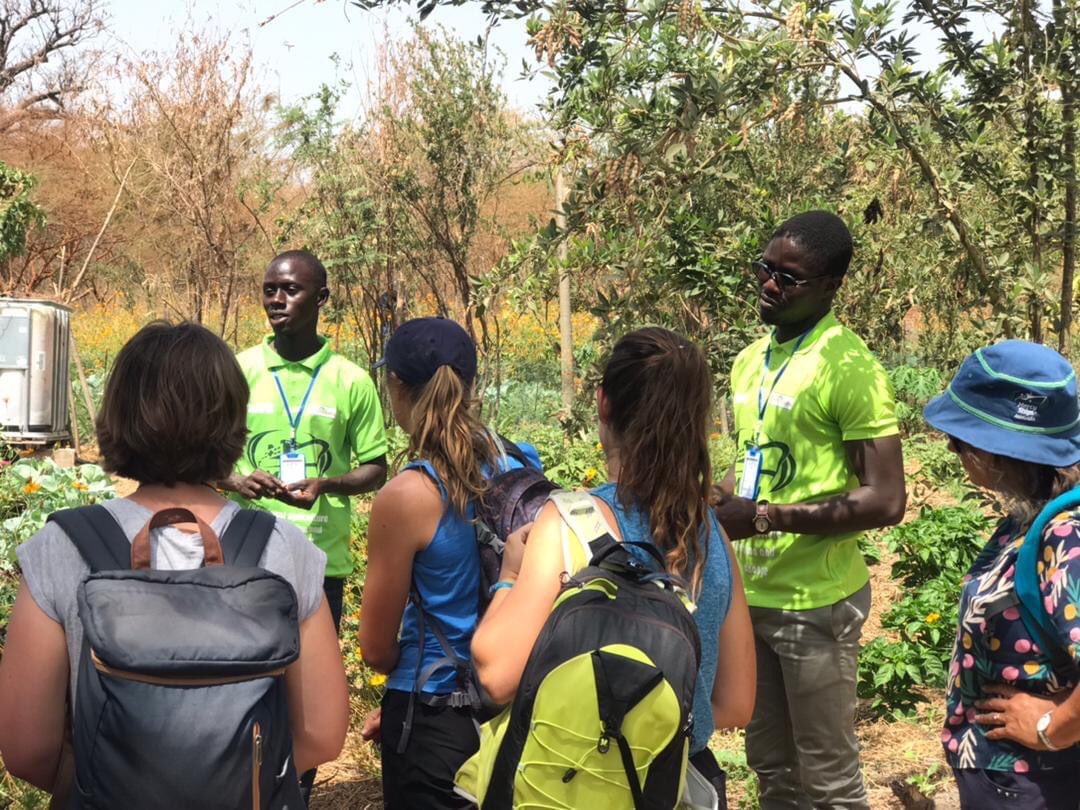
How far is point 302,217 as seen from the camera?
1202cm

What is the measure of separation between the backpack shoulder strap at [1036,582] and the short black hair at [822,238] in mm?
1213

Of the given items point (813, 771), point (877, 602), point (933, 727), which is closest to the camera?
point (813, 771)

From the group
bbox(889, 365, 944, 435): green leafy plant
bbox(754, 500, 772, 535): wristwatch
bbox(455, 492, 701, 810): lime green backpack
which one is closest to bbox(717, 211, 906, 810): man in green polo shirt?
bbox(754, 500, 772, 535): wristwatch

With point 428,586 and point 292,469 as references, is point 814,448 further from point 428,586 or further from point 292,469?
point 292,469

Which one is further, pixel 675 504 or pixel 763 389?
pixel 763 389

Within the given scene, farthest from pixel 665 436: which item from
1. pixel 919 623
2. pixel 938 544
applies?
pixel 938 544

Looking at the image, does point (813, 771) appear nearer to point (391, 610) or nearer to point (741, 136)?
→ point (391, 610)

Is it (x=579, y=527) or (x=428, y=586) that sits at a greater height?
(x=579, y=527)

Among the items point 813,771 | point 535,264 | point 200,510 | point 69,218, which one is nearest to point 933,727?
point 813,771

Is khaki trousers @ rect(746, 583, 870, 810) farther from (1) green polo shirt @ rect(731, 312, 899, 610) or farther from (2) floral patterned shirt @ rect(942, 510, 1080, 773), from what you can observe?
(2) floral patterned shirt @ rect(942, 510, 1080, 773)

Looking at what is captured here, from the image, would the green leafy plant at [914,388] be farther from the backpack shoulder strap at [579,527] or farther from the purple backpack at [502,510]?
the backpack shoulder strap at [579,527]

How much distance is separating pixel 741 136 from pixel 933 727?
2.90 meters

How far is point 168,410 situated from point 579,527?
75 cm

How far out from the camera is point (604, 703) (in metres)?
1.79
